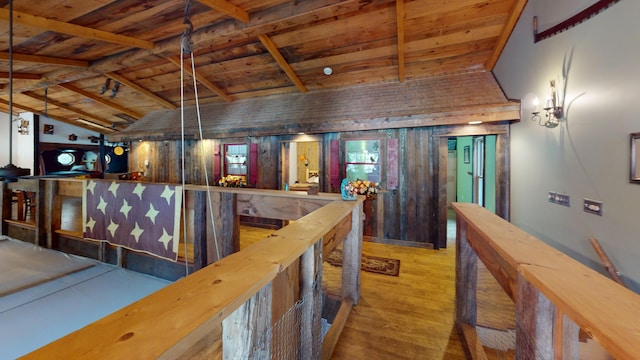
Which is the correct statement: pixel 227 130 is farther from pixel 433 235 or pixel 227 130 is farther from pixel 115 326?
pixel 115 326

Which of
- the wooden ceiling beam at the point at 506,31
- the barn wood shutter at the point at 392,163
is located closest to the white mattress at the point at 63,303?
the barn wood shutter at the point at 392,163

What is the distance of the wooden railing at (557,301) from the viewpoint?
59 cm

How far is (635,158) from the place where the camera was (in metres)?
1.86

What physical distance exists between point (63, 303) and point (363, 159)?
4.57 m

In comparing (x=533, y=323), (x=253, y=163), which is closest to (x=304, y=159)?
(x=253, y=163)

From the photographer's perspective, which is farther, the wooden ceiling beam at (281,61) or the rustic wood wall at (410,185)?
the rustic wood wall at (410,185)

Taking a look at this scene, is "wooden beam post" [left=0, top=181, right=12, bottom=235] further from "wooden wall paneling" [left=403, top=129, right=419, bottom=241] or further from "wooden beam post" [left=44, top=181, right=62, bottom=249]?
"wooden wall paneling" [left=403, top=129, right=419, bottom=241]

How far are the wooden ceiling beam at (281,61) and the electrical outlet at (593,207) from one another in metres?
4.41

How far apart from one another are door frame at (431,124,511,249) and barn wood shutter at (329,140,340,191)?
172 cm

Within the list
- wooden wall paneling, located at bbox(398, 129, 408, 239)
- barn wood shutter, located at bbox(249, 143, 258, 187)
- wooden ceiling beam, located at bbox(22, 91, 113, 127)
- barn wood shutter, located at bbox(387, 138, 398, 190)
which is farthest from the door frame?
wooden ceiling beam, located at bbox(22, 91, 113, 127)

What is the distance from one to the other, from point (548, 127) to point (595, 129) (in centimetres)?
73

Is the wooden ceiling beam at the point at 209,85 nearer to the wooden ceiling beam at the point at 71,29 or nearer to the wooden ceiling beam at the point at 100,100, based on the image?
the wooden ceiling beam at the point at 71,29

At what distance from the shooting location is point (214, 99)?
6414mm

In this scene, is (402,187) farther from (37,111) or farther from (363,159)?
(37,111)
